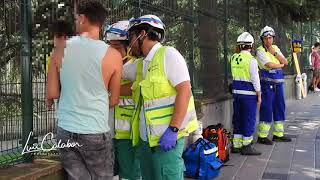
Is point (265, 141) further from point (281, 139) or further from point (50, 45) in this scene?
point (50, 45)

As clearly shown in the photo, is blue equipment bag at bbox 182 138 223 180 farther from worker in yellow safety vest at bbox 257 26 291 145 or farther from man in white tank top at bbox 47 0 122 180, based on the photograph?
man in white tank top at bbox 47 0 122 180

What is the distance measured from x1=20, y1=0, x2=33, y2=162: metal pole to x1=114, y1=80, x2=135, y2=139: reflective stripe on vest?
90cm

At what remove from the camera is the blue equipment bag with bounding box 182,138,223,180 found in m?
6.35

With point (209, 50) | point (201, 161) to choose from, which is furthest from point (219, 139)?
point (209, 50)

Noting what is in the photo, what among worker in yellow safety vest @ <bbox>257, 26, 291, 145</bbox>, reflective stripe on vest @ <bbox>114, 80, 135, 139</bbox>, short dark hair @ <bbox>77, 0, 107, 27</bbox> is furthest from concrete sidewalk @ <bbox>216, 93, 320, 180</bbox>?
short dark hair @ <bbox>77, 0, 107, 27</bbox>

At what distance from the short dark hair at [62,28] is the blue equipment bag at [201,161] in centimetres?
303

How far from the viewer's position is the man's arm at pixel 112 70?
138 inches

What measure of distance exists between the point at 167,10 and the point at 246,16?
205 inches

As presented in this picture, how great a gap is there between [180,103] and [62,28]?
1.09 m

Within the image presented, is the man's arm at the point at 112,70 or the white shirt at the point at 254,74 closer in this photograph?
the man's arm at the point at 112,70

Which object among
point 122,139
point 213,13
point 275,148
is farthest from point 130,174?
point 213,13

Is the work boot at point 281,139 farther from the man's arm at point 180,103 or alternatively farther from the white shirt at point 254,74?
the man's arm at point 180,103

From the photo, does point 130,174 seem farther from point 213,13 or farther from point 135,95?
point 213,13

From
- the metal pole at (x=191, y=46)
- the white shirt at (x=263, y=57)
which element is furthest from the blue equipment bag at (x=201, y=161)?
the white shirt at (x=263, y=57)
